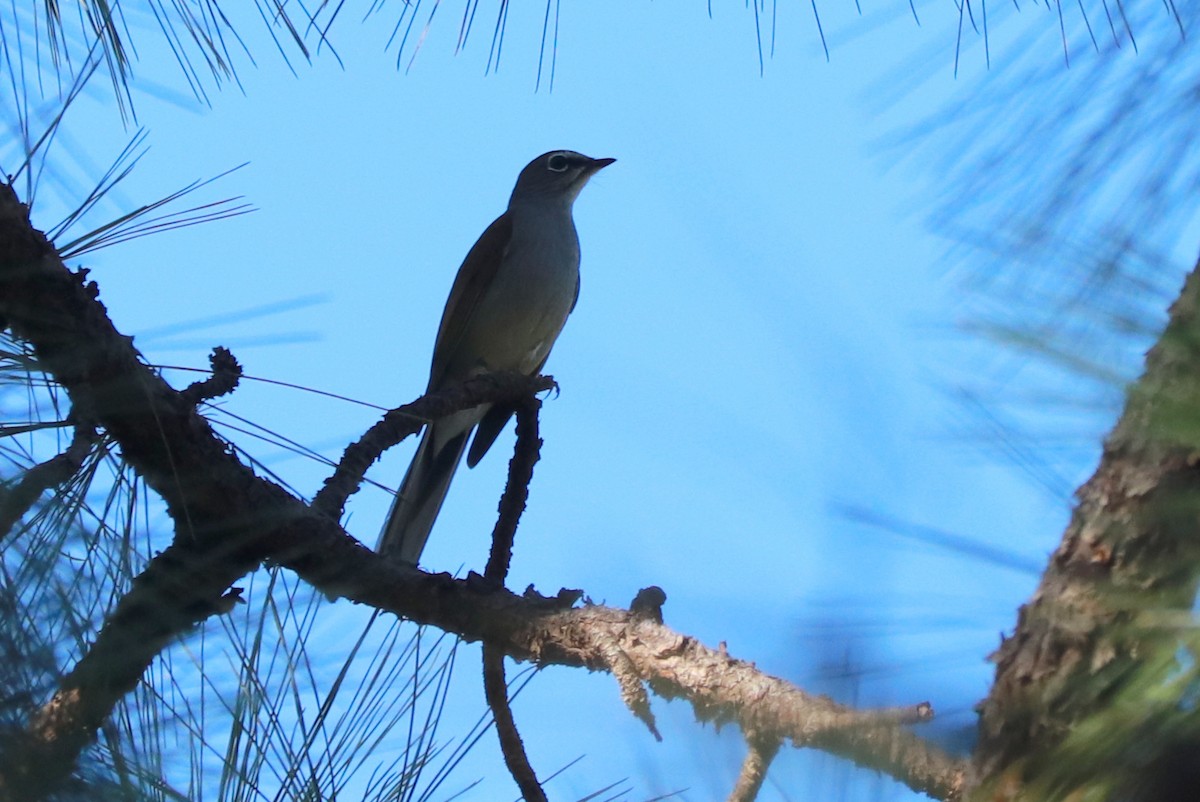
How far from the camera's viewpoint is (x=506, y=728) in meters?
2.72

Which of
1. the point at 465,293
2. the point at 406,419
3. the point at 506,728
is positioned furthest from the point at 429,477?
the point at 506,728

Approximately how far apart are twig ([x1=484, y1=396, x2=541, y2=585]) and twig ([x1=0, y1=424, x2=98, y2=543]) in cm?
104

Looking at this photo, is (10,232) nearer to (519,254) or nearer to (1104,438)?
(1104,438)

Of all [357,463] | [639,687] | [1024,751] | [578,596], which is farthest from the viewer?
[357,463]

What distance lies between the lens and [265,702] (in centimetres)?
210

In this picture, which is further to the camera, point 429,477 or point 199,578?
point 429,477

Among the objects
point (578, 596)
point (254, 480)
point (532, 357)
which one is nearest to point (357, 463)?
point (254, 480)

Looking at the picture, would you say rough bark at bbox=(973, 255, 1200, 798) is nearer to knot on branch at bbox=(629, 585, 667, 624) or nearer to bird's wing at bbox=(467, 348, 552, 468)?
knot on branch at bbox=(629, 585, 667, 624)

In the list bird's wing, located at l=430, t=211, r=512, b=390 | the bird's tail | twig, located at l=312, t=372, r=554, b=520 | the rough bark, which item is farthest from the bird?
the rough bark

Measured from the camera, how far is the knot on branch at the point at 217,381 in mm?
2416

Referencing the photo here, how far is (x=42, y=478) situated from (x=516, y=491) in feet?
4.62

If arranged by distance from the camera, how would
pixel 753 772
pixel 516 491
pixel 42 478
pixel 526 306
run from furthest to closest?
pixel 526 306 → pixel 516 491 → pixel 42 478 → pixel 753 772

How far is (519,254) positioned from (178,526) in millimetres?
4547

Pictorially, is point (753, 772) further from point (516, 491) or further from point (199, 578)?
point (516, 491)
